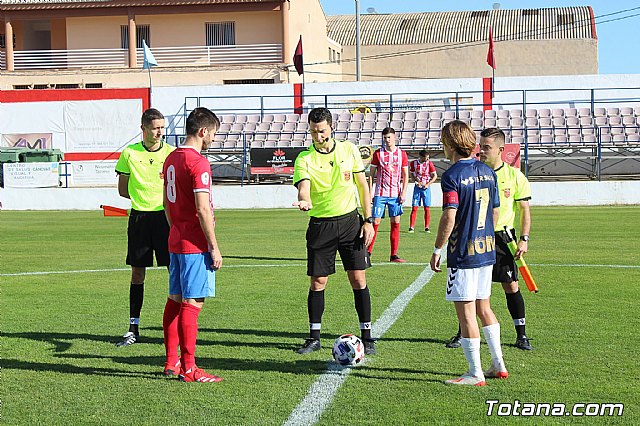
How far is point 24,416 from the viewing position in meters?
5.84

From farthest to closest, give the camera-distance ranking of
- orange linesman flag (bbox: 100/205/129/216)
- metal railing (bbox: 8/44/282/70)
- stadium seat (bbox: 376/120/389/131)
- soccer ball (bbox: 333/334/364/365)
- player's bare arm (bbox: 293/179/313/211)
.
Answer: metal railing (bbox: 8/44/282/70) < stadium seat (bbox: 376/120/389/131) < orange linesman flag (bbox: 100/205/129/216) < player's bare arm (bbox: 293/179/313/211) < soccer ball (bbox: 333/334/364/365)

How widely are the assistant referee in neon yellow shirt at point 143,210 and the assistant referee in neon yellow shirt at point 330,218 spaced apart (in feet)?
4.62

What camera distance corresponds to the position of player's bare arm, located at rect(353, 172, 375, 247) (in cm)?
802

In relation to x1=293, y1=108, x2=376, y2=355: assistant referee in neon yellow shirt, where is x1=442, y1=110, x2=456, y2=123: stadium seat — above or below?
above

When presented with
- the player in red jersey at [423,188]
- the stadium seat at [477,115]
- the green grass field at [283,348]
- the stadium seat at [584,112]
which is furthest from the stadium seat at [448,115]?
the green grass field at [283,348]

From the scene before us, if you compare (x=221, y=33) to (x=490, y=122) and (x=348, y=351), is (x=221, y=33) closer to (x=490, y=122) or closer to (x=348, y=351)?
(x=490, y=122)

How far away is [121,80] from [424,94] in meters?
17.5

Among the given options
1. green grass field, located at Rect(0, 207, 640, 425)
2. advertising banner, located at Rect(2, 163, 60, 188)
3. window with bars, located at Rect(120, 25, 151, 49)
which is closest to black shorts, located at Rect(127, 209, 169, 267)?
green grass field, located at Rect(0, 207, 640, 425)

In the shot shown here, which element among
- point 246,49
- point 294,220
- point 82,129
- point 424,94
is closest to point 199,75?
point 246,49

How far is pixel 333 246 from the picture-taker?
8023 mm

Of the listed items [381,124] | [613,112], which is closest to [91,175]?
[381,124]

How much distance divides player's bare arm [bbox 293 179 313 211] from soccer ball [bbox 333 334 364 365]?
1.21 m

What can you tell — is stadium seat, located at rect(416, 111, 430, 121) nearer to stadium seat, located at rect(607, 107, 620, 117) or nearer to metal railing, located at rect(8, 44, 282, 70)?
stadium seat, located at rect(607, 107, 620, 117)

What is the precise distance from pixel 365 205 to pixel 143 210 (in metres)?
2.10
